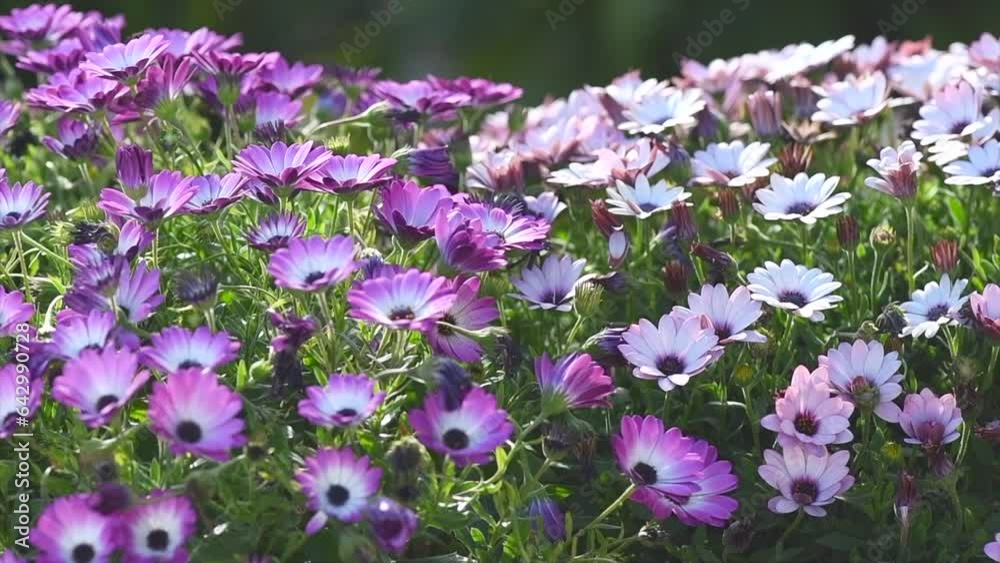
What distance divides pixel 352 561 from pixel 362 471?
66mm

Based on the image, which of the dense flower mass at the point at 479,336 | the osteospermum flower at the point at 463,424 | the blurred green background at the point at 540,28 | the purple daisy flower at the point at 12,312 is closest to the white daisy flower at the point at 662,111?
the dense flower mass at the point at 479,336

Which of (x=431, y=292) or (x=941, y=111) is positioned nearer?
(x=431, y=292)

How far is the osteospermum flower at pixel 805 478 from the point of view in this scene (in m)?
1.17

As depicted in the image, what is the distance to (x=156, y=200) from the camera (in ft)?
3.88

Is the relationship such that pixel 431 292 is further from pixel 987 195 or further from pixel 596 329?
pixel 987 195

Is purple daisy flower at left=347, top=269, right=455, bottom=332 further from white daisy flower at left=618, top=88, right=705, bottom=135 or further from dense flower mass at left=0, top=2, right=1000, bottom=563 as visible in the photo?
white daisy flower at left=618, top=88, right=705, bottom=135

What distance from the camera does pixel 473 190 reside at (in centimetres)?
152

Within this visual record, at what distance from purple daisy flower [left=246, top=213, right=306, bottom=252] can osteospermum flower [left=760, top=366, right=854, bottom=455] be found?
1.48 ft

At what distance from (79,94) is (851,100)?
91 centimetres

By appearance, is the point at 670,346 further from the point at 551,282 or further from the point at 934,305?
the point at 934,305

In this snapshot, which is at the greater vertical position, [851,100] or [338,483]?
[851,100]

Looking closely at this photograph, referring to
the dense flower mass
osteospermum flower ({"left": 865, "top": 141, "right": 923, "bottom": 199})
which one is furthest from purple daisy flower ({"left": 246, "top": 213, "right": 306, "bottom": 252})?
osteospermum flower ({"left": 865, "top": 141, "right": 923, "bottom": 199})

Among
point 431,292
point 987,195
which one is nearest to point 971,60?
point 987,195

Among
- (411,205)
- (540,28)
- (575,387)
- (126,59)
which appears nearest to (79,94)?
(126,59)
